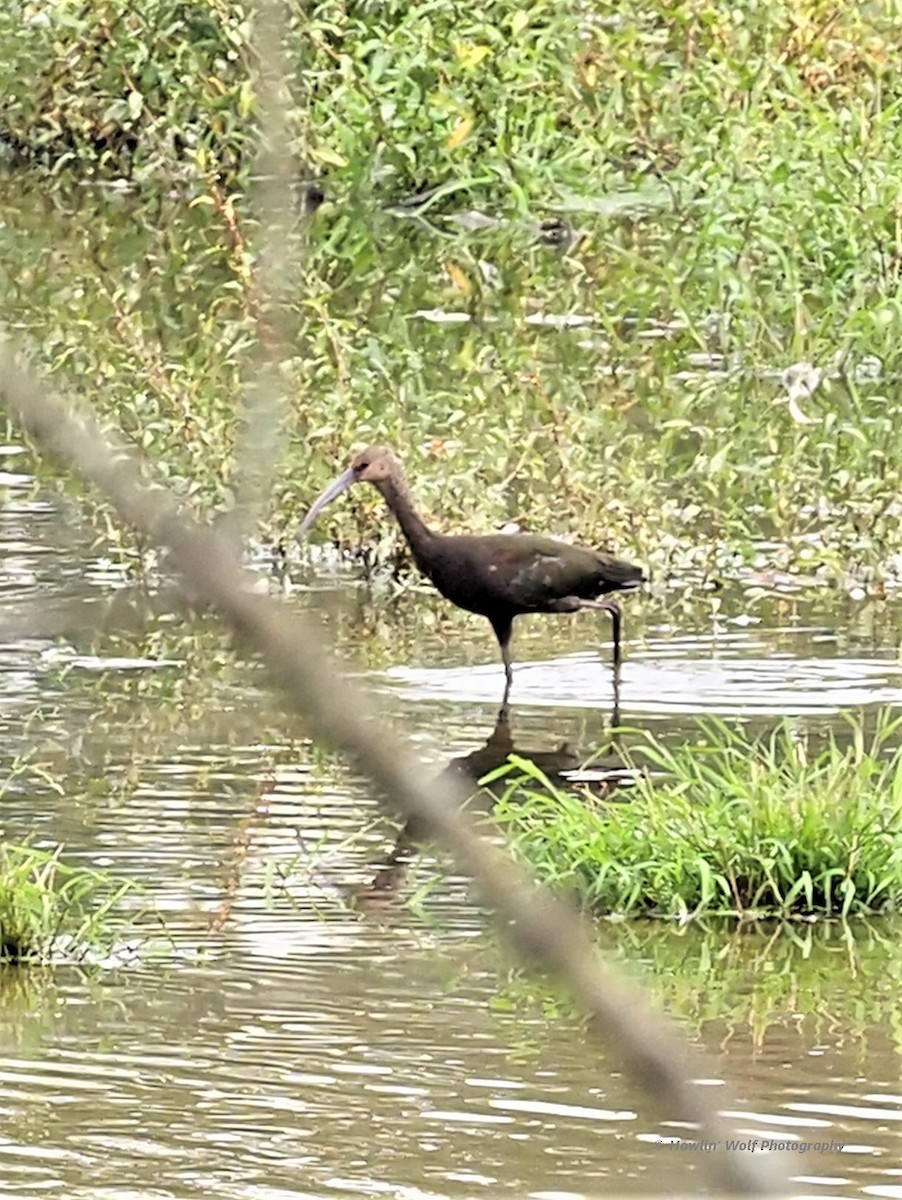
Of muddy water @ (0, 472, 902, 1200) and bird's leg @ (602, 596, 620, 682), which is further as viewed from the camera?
bird's leg @ (602, 596, 620, 682)

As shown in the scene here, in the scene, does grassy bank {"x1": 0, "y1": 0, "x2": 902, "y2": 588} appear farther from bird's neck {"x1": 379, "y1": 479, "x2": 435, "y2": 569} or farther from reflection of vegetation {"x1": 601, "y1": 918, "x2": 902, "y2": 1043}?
reflection of vegetation {"x1": 601, "y1": 918, "x2": 902, "y2": 1043}

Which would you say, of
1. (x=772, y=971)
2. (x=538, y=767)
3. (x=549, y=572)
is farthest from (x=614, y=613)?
(x=772, y=971)

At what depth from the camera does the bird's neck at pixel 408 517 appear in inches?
336

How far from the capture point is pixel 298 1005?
5.59 metres

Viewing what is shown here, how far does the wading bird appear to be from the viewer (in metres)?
8.34

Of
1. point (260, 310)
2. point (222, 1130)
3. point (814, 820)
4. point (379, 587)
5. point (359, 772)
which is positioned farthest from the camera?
point (379, 587)

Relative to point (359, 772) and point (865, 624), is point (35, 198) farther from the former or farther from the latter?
point (359, 772)

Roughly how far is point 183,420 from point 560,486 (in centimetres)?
134

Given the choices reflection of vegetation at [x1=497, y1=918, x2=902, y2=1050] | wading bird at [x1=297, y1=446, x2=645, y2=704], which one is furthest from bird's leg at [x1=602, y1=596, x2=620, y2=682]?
reflection of vegetation at [x1=497, y1=918, x2=902, y2=1050]

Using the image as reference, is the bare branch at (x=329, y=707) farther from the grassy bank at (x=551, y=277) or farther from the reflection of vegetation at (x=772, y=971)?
the reflection of vegetation at (x=772, y=971)

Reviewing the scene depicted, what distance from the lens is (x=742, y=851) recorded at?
6.14 meters

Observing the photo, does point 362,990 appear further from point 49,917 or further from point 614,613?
point 614,613

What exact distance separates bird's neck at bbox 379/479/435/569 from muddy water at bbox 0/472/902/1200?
0.39 m

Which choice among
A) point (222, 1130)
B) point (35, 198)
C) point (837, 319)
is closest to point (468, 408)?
point (837, 319)
